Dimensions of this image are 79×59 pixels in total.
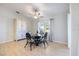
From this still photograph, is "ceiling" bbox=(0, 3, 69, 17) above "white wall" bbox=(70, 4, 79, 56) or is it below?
above

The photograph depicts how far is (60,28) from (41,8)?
1.89ft

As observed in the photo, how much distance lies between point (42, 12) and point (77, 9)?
0.67 m

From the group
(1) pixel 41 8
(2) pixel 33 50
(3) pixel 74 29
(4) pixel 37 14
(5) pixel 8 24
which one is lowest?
(2) pixel 33 50

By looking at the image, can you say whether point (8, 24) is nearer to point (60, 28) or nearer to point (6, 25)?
point (6, 25)

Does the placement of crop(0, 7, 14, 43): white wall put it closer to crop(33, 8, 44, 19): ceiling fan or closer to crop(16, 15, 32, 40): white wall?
crop(16, 15, 32, 40): white wall

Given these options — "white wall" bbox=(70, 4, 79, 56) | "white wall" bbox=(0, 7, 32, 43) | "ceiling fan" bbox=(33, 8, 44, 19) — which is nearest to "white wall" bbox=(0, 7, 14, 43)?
"white wall" bbox=(0, 7, 32, 43)

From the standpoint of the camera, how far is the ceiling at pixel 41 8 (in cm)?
174

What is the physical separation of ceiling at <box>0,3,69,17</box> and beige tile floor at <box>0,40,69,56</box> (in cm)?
62

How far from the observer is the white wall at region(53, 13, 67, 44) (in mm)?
1866

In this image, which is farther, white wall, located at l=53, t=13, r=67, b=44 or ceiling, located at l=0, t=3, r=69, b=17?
white wall, located at l=53, t=13, r=67, b=44

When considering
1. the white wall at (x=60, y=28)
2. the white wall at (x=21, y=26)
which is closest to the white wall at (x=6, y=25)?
the white wall at (x=21, y=26)

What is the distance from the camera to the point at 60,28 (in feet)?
6.32

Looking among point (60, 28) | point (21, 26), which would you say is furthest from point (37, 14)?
point (60, 28)

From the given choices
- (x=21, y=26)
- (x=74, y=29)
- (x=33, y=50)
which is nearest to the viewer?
(x=74, y=29)
